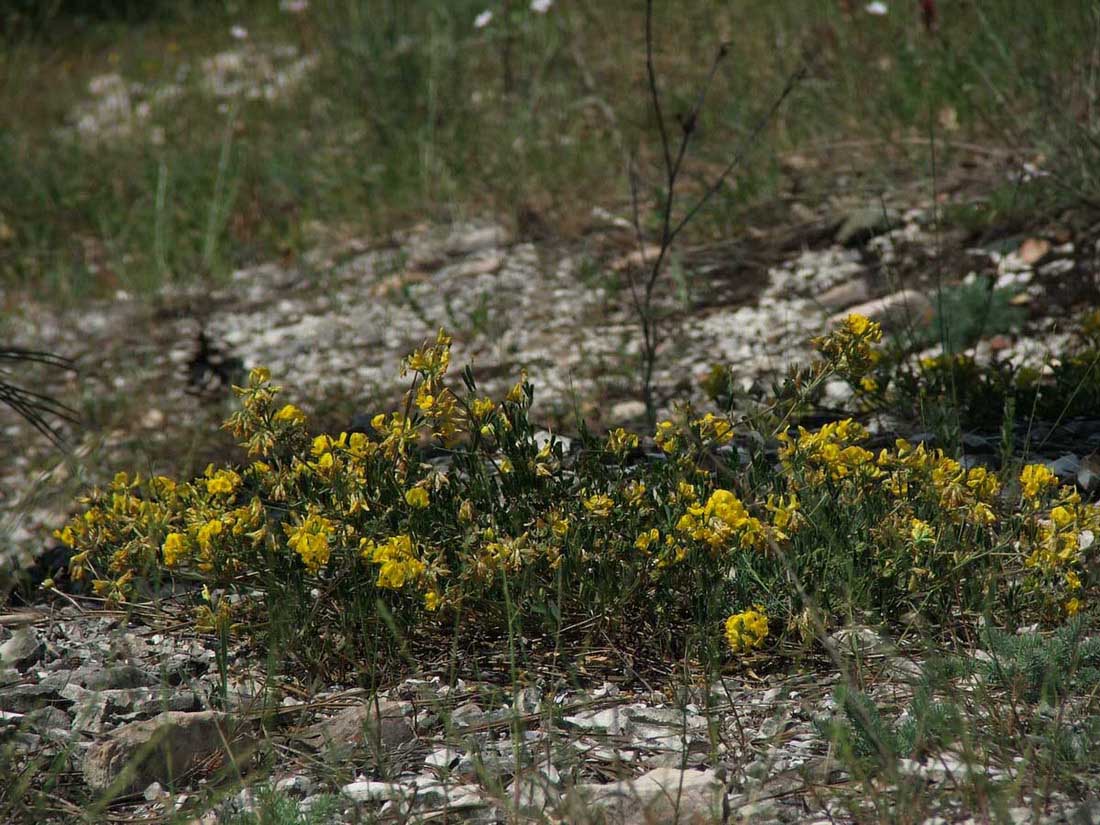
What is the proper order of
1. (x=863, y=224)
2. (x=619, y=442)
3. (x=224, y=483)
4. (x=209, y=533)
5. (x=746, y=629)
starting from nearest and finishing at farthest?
(x=746, y=629) → (x=209, y=533) → (x=619, y=442) → (x=224, y=483) → (x=863, y=224)

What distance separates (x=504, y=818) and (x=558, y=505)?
77cm

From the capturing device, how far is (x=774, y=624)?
2375 mm

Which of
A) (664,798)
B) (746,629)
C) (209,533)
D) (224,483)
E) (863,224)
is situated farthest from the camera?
(863,224)

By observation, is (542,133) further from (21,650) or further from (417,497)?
(21,650)

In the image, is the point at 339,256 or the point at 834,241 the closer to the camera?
the point at 834,241

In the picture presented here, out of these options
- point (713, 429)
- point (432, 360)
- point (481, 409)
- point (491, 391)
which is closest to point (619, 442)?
point (713, 429)

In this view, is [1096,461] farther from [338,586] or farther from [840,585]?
[338,586]

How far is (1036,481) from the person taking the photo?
7.82ft

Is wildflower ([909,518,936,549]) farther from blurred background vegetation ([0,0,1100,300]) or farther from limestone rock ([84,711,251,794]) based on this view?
blurred background vegetation ([0,0,1100,300])

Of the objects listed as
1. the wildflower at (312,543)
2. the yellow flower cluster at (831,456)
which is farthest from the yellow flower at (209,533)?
the yellow flower cluster at (831,456)

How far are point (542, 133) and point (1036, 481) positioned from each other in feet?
15.6

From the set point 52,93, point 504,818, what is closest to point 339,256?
point 504,818

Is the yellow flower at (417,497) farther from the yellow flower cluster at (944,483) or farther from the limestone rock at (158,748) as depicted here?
the yellow flower cluster at (944,483)

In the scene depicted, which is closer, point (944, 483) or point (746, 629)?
point (746, 629)
